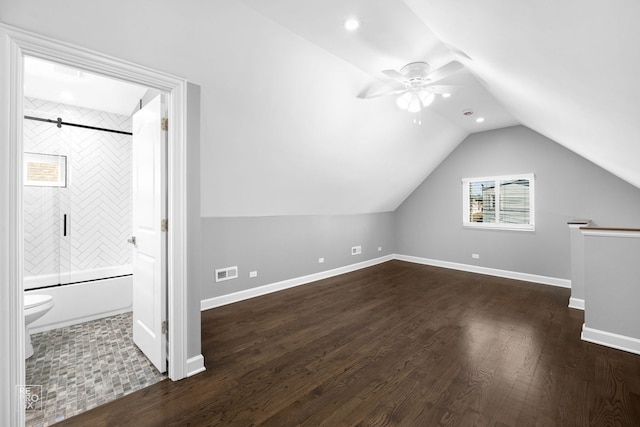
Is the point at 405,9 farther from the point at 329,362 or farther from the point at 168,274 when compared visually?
the point at 329,362

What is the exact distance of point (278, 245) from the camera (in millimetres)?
4551

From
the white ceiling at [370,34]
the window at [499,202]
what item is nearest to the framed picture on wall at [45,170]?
the white ceiling at [370,34]

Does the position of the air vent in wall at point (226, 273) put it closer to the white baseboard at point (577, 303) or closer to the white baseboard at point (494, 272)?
the white baseboard at point (494, 272)

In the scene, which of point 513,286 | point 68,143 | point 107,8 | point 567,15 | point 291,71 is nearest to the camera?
point 567,15

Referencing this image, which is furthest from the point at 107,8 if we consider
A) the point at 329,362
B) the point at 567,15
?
the point at 329,362

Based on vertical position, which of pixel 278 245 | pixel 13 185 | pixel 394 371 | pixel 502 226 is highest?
pixel 13 185

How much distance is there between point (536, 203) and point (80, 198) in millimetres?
7182

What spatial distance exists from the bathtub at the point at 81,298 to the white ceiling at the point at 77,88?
7.24 ft

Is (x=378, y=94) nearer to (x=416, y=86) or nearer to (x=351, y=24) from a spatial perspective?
(x=416, y=86)

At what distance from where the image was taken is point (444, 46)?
2.57m

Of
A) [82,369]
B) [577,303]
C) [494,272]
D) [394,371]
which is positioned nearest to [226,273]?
[82,369]

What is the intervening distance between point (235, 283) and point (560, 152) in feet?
18.7

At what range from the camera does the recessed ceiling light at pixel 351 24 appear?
87.5 inches

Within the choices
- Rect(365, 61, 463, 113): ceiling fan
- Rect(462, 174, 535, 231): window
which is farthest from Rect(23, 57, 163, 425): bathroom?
Rect(462, 174, 535, 231): window
